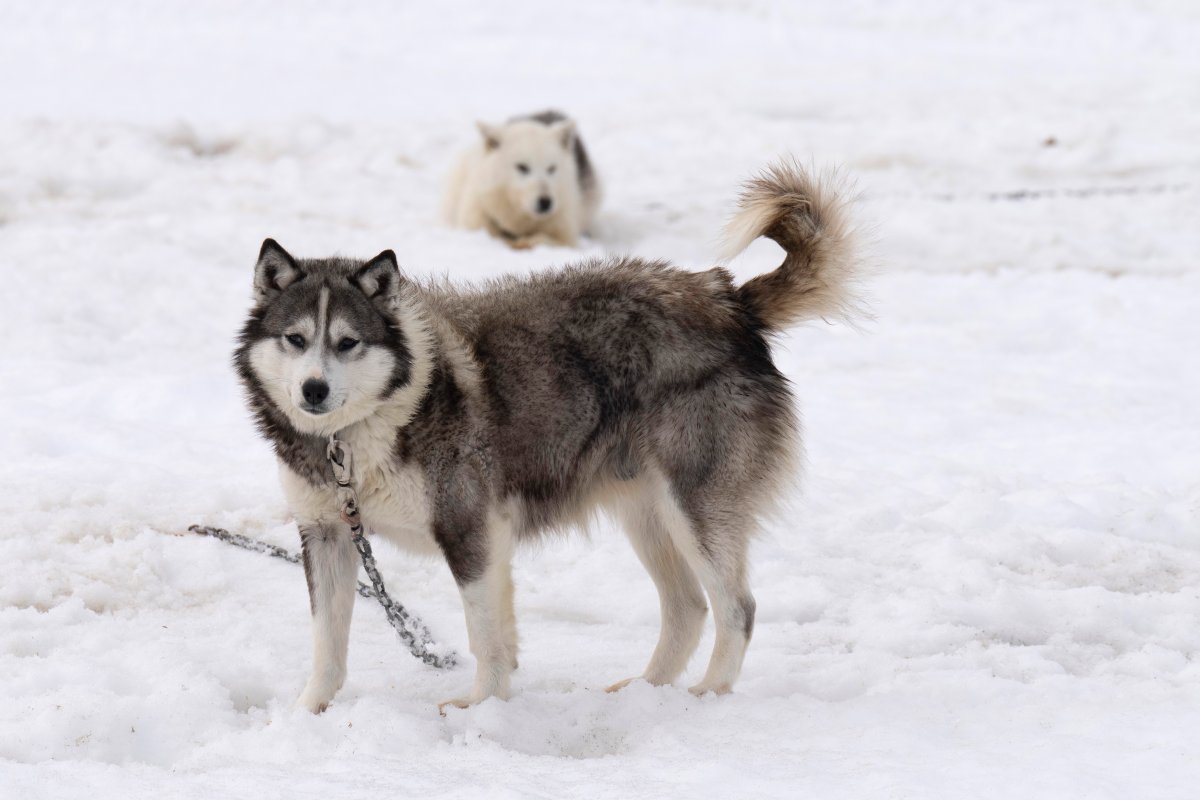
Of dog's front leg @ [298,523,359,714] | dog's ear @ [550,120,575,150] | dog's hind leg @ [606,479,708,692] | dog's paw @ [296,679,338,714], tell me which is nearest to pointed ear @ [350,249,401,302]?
dog's front leg @ [298,523,359,714]

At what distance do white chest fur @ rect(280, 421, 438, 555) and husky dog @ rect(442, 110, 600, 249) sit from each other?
24.0ft

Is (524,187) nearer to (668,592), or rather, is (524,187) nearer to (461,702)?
(668,592)

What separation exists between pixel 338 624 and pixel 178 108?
12391 mm

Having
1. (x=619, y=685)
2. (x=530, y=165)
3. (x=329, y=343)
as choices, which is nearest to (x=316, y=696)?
(x=619, y=685)

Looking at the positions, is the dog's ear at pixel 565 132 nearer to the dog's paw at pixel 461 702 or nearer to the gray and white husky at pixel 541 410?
the gray and white husky at pixel 541 410

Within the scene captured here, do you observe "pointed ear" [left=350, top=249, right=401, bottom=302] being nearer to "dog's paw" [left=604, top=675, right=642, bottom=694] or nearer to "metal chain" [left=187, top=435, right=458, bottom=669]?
"metal chain" [left=187, top=435, right=458, bottom=669]

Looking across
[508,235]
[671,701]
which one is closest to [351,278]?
[671,701]

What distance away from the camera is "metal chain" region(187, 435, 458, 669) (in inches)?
161

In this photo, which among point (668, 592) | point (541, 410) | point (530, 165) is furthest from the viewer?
point (530, 165)

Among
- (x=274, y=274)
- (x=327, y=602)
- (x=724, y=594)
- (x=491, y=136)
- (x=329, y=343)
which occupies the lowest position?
(x=327, y=602)

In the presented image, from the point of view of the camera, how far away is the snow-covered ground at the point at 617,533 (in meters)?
3.84

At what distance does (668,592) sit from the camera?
4746 millimetres

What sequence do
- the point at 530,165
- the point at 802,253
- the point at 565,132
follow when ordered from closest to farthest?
the point at 802,253 < the point at 530,165 < the point at 565,132

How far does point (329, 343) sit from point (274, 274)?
1.16 ft
